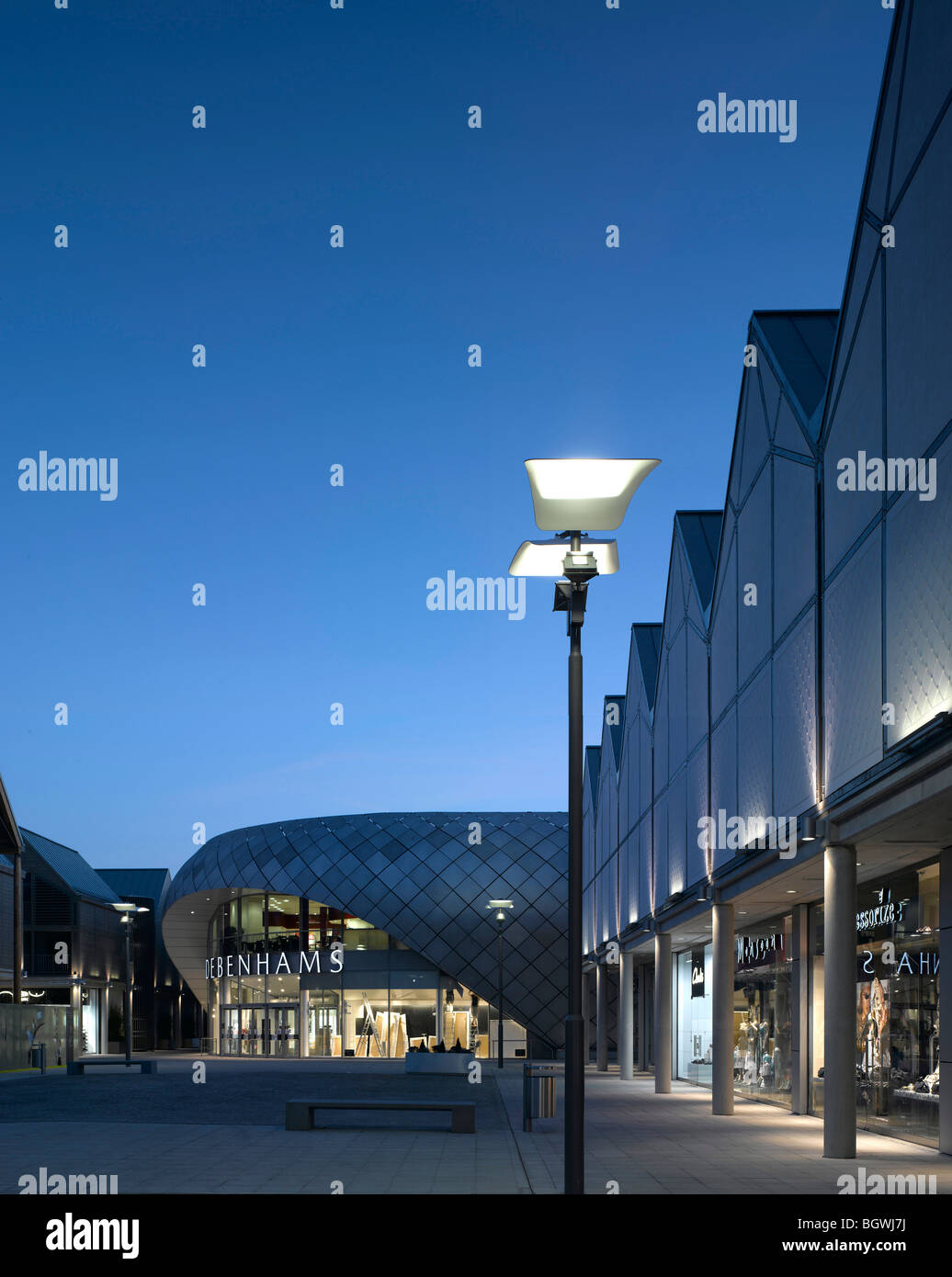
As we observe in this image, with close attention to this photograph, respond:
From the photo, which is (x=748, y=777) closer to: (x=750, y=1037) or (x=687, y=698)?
(x=687, y=698)

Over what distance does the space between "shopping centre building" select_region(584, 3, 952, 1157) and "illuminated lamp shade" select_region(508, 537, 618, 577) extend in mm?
3354

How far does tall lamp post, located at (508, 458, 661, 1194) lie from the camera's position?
970cm

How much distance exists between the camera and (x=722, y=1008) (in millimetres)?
25344

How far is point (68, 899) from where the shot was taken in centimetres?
7050

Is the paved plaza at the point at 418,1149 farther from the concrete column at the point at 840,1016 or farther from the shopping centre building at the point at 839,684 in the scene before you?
the shopping centre building at the point at 839,684

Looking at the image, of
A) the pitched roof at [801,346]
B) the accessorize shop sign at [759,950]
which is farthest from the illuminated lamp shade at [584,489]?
the accessorize shop sign at [759,950]

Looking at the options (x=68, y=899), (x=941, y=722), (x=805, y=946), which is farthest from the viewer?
(x=68, y=899)

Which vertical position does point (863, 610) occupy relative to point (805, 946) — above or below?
above

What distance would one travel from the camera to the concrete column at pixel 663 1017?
33094mm

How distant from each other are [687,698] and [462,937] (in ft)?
128

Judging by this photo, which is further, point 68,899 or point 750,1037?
point 68,899

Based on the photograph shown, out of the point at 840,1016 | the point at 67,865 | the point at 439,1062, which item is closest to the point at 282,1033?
the point at 67,865
